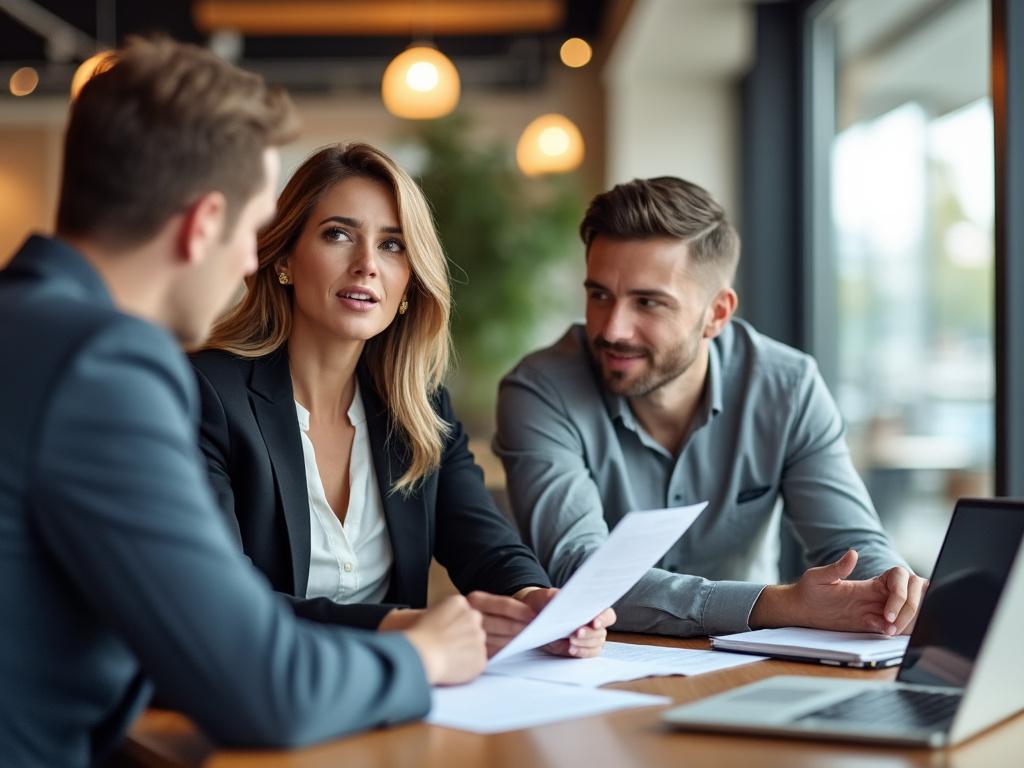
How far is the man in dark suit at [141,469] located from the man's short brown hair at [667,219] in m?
1.31

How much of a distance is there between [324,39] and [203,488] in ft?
28.3

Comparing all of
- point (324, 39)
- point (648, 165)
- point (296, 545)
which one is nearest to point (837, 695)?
point (296, 545)

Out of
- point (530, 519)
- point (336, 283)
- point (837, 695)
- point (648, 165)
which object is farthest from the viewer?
point (648, 165)

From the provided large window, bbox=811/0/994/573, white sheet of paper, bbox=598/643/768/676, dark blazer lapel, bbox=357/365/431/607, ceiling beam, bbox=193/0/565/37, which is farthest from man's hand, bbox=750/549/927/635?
ceiling beam, bbox=193/0/565/37

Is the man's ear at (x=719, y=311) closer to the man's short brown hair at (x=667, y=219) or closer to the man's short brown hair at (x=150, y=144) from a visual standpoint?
the man's short brown hair at (x=667, y=219)

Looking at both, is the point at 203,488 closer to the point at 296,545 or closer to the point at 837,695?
the point at 837,695

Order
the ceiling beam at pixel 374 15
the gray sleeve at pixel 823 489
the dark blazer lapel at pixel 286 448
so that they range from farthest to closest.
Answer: the ceiling beam at pixel 374 15
the gray sleeve at pixel 823 489
the dark blazer lapel at pixel 286 448

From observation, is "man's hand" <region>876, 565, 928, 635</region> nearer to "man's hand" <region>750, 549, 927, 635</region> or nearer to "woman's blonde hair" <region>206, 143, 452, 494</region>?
"man's hand" <region>750, 549, 927, 635</region>

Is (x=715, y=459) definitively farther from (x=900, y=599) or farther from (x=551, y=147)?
(x=551, y=147)

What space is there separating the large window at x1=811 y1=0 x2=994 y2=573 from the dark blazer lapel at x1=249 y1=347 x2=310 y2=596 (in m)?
3.54

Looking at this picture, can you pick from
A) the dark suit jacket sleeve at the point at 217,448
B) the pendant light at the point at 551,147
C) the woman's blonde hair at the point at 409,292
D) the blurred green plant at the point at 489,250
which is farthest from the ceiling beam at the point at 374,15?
the dark suit jacket sleeve at the point at 217,448

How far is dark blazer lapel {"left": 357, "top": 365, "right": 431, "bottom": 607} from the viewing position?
2.29 metres

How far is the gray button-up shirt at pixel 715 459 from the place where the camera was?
2.56 m

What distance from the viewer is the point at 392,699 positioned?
131 centimetres
